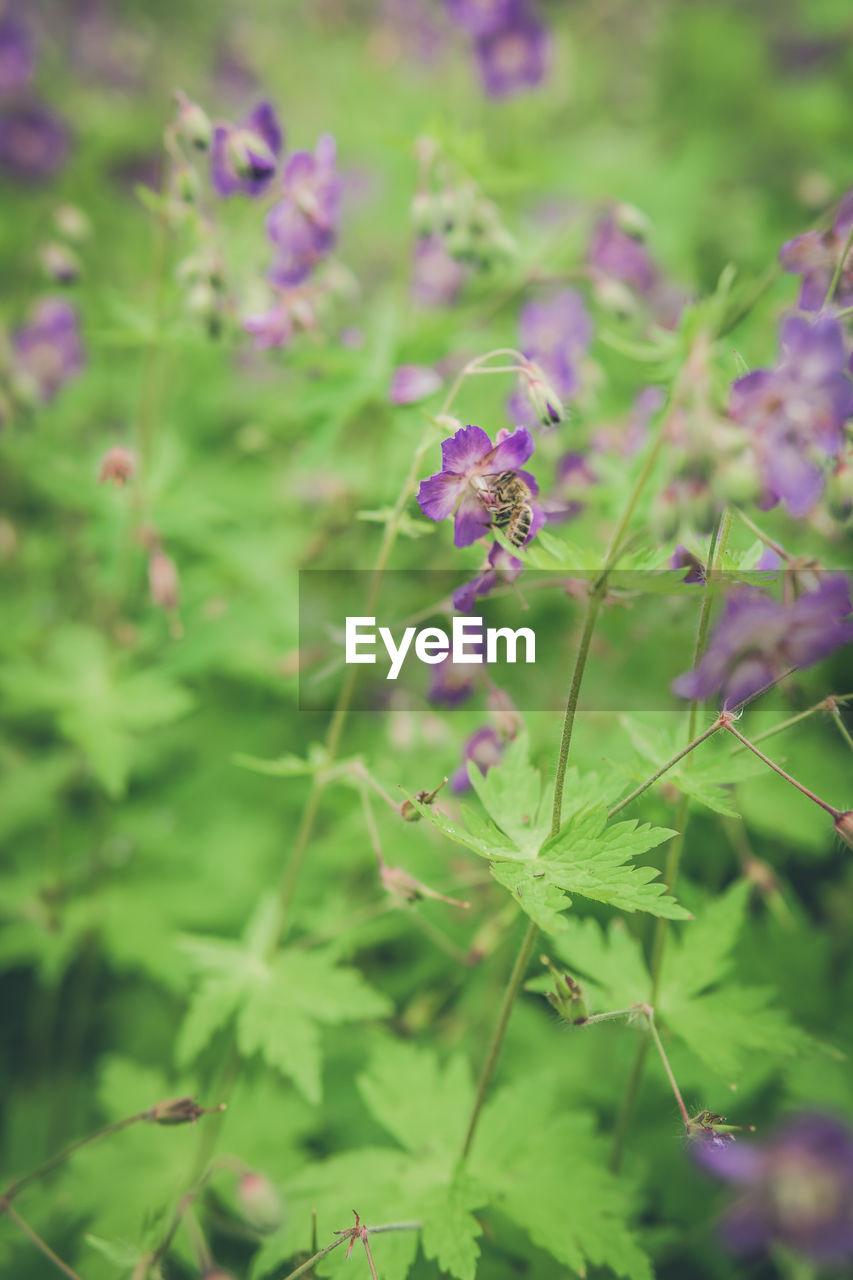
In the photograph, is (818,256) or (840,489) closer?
(840,489)

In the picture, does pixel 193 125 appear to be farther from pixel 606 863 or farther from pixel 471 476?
pixel 606 863

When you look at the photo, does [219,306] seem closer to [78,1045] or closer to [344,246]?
[78,1045]

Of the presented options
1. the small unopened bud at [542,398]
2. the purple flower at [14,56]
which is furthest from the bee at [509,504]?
the purple flower at [14,56]

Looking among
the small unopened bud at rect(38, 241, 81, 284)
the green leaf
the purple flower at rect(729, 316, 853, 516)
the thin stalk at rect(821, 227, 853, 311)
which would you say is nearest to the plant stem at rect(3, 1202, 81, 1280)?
the green leaf

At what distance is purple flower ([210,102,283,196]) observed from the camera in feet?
7.02

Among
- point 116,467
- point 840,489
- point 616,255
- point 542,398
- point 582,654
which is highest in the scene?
point 616,255

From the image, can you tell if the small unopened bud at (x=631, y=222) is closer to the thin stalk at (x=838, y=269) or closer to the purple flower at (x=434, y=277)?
the purple flower at (x=434, y=277)

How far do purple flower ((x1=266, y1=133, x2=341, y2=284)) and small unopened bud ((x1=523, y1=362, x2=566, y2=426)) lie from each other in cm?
118

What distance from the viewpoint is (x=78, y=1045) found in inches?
110

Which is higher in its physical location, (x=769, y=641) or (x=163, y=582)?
(x=163, y=582)

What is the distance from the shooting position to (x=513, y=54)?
11.7 ft

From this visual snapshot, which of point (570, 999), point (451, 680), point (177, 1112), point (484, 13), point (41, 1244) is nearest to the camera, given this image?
point (570, 999)

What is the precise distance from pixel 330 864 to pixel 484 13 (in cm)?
336

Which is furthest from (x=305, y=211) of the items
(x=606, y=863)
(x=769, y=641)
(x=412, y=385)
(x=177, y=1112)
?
(x=177, y=1112)
